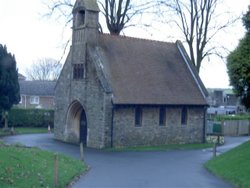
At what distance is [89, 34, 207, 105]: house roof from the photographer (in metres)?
39.2

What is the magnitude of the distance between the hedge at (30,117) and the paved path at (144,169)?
1265 cm

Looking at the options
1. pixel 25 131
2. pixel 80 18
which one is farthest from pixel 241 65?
pixel 25 131

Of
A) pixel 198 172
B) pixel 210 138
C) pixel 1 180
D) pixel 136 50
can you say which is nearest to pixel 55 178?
pixel 1 180

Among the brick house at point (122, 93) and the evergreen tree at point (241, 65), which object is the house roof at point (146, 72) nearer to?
the brick house at point (122, 93)

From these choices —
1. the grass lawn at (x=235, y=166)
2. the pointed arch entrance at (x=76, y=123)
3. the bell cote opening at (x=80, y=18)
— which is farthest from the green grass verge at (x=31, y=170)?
the bell cote opening at (x=80, y=18)

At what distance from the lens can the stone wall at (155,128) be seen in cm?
3850

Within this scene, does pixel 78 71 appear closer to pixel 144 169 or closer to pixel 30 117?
pixel 30 117

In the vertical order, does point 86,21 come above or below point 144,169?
above

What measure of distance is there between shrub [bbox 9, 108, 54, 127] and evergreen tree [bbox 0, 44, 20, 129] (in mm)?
3370

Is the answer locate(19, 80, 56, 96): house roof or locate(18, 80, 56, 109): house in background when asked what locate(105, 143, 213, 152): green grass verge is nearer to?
locate(18, 80, 56, 109): house in background

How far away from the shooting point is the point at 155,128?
40812 mm

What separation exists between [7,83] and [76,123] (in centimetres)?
986

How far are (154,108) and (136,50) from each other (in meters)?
5.48

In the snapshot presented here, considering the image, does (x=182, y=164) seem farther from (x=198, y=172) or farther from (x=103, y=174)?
(x=103, y=174)
